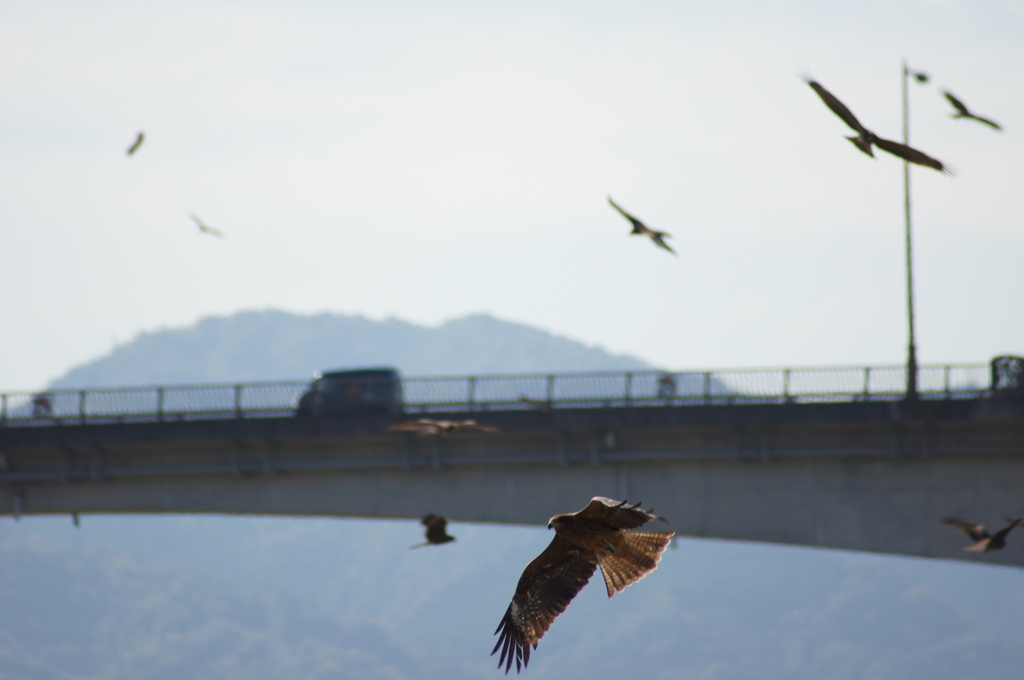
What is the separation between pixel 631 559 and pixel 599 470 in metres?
22.4

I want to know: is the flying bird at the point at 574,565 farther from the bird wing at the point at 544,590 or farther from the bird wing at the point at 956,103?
the bird wing at the point at 956,103

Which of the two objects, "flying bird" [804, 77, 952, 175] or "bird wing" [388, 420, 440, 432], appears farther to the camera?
"bird wing" [388, 420, 440, 432]

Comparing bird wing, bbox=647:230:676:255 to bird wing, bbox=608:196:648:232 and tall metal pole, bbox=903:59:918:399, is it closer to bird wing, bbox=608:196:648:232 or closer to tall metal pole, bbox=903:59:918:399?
bird wing, bbox=608:196:648:232

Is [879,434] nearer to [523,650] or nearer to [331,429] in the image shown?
[331,429]

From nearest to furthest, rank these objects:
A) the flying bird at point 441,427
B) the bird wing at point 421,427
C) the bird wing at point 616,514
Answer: the bird wing at point 616,514 → the flying bird at point 441,427 → the bird wing at point 421,427

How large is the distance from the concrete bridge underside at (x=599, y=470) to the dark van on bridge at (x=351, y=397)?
955 mm

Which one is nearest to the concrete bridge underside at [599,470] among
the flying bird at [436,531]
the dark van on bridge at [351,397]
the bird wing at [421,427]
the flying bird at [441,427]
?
the dark van on bridge at [351,397]

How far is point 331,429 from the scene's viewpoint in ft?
110

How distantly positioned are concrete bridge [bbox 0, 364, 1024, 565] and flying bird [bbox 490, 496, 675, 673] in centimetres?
2008

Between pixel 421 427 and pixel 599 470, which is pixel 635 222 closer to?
pixel 421 427

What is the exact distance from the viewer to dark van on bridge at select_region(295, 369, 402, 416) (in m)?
34.8

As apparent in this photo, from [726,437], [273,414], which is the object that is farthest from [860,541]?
[273,414]

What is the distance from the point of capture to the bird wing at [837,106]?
1204cm

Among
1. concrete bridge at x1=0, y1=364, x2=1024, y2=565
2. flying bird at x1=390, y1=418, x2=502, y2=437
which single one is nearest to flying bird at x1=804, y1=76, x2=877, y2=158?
flying bird at x1=390, y1=418, x2=502, y2=437
